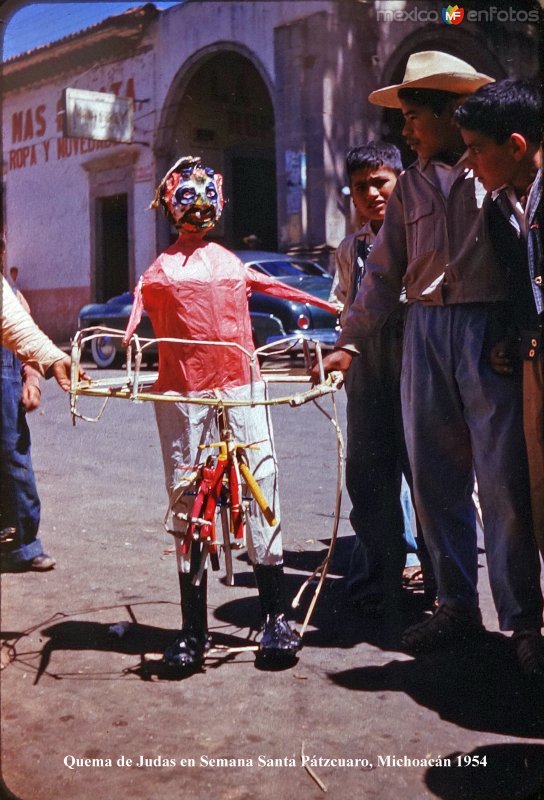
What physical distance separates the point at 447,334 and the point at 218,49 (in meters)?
13.6

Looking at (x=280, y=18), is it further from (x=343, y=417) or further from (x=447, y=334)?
(x=447, y=334)

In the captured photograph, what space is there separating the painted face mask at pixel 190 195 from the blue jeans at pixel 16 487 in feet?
4.92

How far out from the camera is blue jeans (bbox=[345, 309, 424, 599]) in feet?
12.5

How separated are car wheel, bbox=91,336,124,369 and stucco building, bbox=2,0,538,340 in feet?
3.73

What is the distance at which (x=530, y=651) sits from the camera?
3.01 m

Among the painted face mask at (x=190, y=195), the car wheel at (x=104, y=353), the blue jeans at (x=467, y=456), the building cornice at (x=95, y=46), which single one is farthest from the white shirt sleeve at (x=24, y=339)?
the building cornice at (x=95, y=46)

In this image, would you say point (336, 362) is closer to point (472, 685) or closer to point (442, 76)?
point (442, 76)

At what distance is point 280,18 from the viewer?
48.2 feet

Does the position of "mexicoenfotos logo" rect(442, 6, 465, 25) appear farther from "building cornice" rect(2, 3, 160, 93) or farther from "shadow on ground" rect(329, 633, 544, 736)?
"building cornice" rect(2, 3, 160, 93)

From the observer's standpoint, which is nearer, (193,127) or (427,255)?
(427,255)

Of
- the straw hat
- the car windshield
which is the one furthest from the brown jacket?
the car windshield

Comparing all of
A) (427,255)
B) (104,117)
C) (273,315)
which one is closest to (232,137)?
(104,117)

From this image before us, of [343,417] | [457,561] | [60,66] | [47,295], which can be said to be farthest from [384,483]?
[60,66]

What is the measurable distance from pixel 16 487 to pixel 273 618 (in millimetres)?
1746
